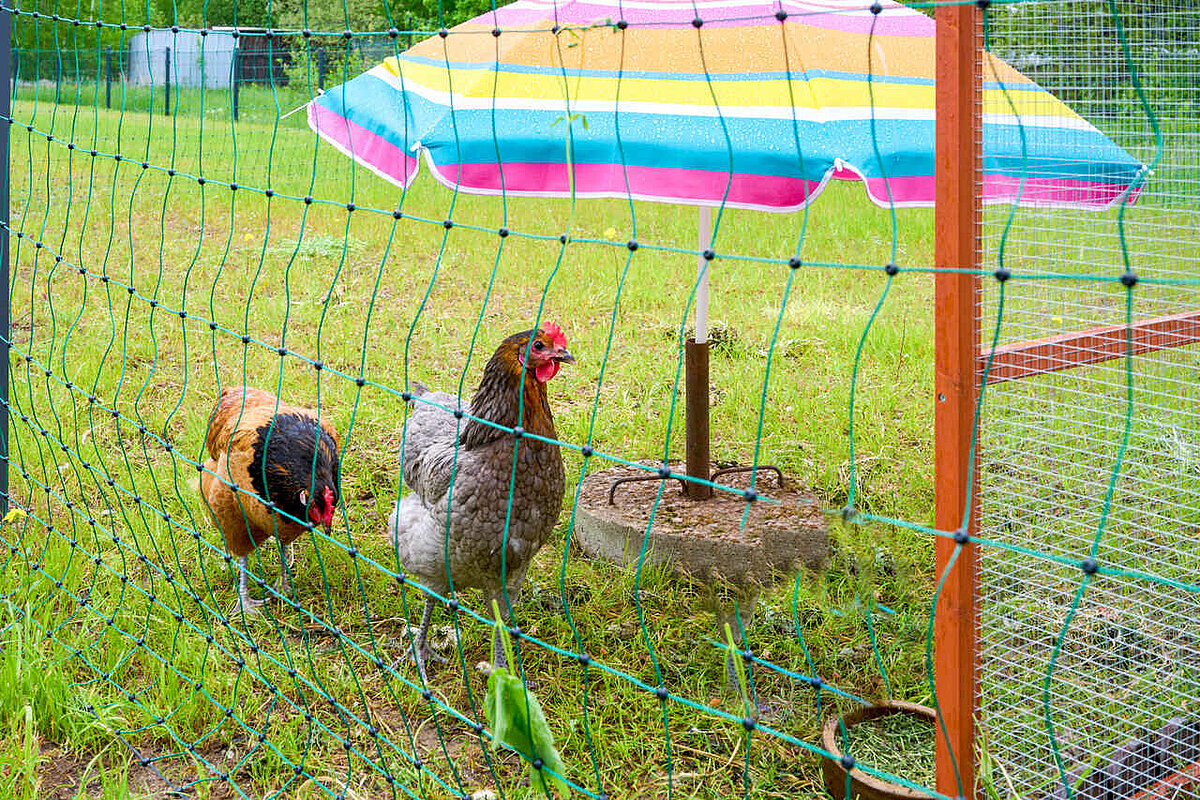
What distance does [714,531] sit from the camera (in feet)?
12.5

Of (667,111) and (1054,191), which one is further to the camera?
(667,111)

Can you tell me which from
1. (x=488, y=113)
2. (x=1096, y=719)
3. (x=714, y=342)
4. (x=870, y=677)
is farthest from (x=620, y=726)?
(x=714, y=342)

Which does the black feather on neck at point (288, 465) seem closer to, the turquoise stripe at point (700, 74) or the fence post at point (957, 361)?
the turquoise stripe at point (700, 74)

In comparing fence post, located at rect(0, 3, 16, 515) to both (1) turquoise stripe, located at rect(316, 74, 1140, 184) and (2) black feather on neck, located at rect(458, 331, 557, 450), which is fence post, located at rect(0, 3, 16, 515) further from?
(2) black feather on neck, located at rect(458, 331, 557, 450)

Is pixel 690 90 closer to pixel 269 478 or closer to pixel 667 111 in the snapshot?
pixel 667 111

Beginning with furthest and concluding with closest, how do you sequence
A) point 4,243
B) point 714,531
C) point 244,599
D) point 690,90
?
point 714,531 < point 244,599 < point 4,243 < point 690,90

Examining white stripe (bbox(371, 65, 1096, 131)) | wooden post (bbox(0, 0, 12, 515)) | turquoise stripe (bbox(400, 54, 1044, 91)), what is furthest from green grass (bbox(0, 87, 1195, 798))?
turquoise stripe (bbox(400, 54, 1044, 91))

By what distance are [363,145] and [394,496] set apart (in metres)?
1.87

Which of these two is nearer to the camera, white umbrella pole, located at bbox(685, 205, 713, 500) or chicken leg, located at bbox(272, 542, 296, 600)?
chicken leg, located at bbox(272, 542, 296, 600)

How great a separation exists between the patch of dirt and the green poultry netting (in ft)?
0.07

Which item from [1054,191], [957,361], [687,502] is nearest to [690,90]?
[1054,191]

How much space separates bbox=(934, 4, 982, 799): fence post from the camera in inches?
75.0

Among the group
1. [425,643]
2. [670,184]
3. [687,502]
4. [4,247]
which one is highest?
[670,184]

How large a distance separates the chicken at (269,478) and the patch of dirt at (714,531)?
980mm
